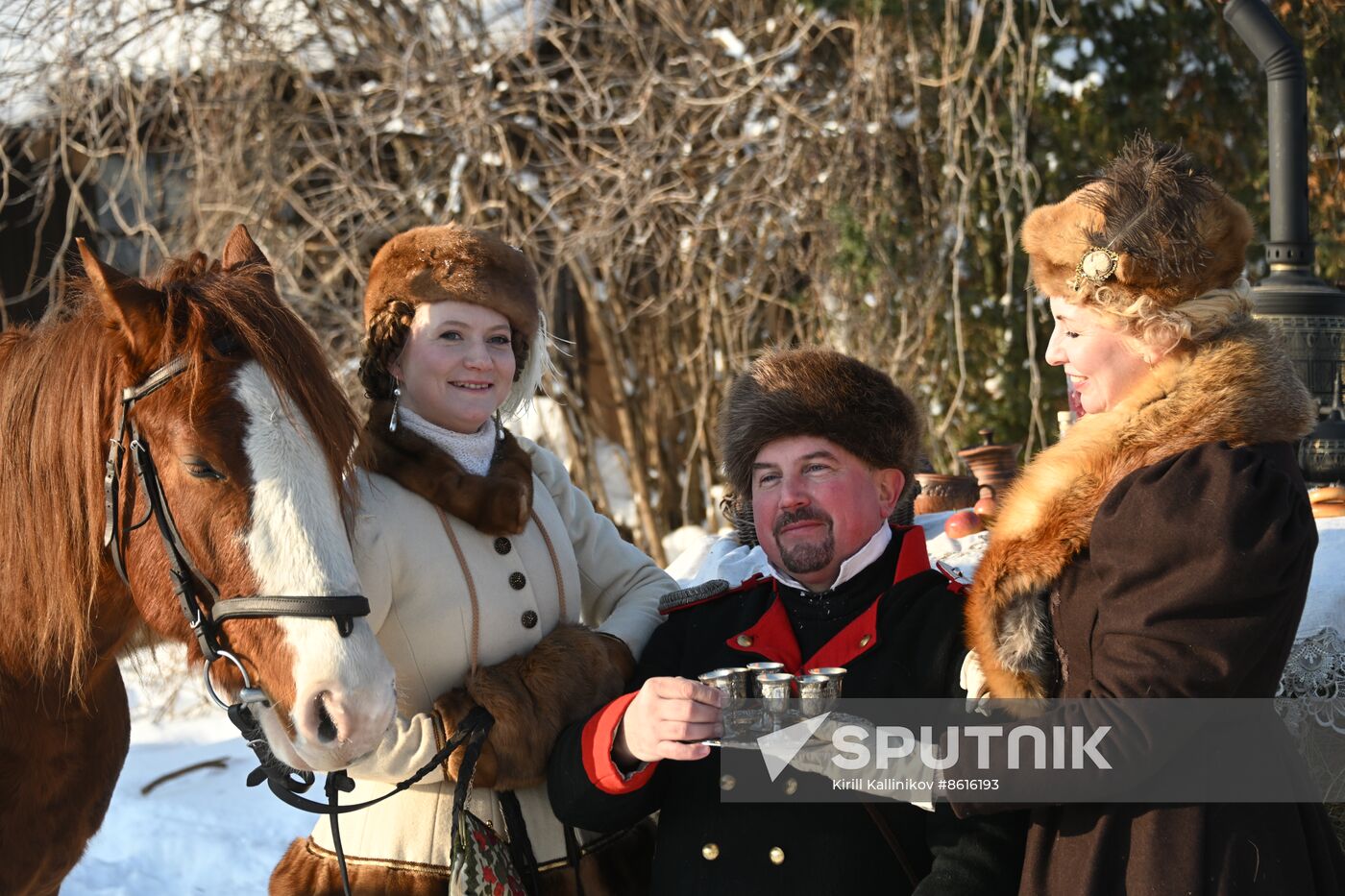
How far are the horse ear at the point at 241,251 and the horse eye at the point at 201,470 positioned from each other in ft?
1.47

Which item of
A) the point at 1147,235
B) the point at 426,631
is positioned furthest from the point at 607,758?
the point at 1147,235

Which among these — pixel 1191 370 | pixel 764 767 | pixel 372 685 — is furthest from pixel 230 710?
pixel 1191 370

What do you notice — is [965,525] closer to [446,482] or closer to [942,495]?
[942,495]

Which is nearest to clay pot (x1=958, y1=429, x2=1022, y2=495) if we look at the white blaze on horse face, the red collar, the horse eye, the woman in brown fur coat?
the red collar

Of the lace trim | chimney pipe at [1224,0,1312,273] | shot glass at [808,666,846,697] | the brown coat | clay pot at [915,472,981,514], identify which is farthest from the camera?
clay pot at [915,472,981,514]

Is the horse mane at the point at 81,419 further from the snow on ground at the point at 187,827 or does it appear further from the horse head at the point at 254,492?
the snow on ground at the point at 187,827

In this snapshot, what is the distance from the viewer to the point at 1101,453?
166 cm

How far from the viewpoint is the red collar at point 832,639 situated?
205cm

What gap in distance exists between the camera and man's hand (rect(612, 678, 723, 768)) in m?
1.73

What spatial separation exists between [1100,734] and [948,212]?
492cm

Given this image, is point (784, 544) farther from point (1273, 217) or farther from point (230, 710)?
point (1273, 217)

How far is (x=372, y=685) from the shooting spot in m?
1.72

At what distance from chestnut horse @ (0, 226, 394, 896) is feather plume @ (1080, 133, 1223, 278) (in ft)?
4.03

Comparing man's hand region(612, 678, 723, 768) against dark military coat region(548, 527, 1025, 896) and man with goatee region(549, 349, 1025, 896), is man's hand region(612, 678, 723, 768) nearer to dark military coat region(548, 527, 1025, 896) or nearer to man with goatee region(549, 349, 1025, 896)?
man with goatee region(549, 349, 1025, 896)
